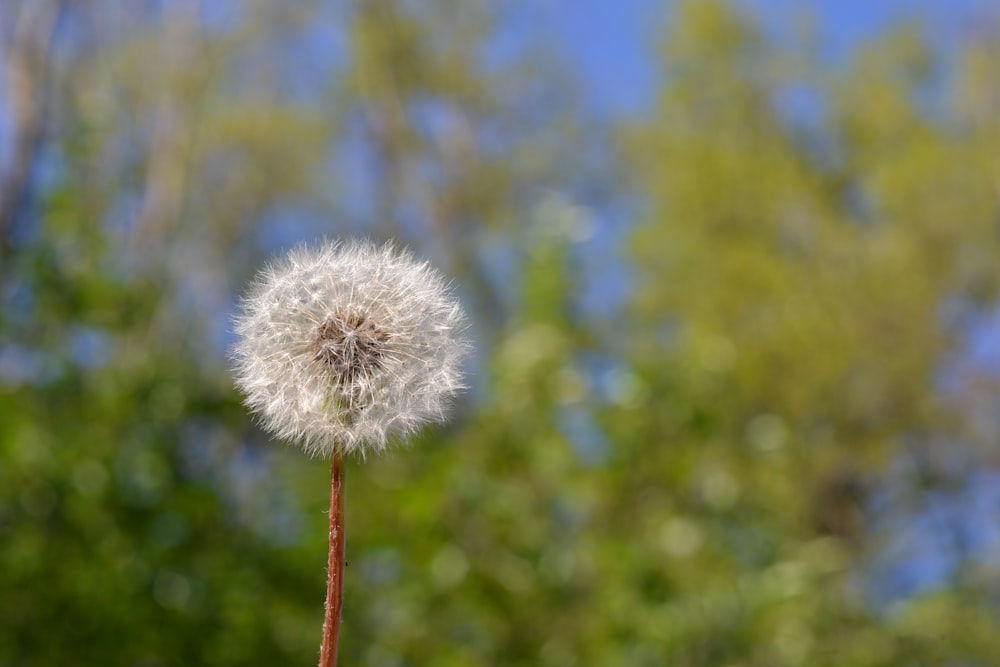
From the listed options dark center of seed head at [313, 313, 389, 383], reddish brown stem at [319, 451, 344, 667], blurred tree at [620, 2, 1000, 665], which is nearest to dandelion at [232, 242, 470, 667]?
dark center of seed head at [313, 313, 389, 383]

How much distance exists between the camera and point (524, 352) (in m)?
6.54

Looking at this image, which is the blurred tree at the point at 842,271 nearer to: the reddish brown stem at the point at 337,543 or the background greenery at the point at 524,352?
the background greenery at the point at 524,352

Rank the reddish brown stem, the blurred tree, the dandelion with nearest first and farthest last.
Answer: the reddish brown stem, the dandelion, the blurred tree

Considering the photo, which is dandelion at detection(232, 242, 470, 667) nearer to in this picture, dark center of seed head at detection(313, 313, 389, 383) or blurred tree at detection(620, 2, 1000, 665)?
dark center of seed head at detection(313, 313, 389, 383)

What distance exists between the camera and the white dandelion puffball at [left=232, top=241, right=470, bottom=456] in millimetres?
1013

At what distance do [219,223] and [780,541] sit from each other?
15511 millimetres

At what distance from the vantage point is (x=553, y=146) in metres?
19.7

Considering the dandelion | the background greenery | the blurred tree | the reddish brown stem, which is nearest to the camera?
the reddish brown stem

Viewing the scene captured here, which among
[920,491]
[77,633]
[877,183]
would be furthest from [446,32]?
[77,633]

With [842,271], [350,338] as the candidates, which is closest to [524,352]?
[350,338]

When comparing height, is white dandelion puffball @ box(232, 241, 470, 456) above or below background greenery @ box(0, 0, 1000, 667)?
below

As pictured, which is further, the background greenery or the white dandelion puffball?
the background greenery

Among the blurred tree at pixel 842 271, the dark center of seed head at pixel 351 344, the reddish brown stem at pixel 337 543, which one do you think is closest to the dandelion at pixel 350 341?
the dark center of seed head at pixel 351 344

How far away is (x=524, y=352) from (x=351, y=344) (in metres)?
5.48
